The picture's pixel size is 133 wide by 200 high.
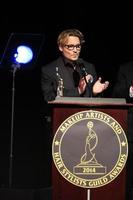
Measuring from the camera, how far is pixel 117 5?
6.77 m

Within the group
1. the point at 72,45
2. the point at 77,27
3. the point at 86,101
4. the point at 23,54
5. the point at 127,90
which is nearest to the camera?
the point at 86,101

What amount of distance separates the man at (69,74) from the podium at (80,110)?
32 cm

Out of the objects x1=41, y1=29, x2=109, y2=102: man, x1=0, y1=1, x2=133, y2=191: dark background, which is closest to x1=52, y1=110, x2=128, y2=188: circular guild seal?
x1=41, y1=29, x2=109, y2=102: man

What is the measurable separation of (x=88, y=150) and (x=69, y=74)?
85 cm

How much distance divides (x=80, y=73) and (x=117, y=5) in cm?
235

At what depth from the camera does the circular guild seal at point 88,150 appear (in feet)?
13.0

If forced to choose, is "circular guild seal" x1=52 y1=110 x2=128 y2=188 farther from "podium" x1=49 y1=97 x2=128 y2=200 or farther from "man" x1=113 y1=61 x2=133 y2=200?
"man" x1=113 y1=61 x2=133 y2=200

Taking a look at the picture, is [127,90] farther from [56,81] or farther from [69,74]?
[56,81]

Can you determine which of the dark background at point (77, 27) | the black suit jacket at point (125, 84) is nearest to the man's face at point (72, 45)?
the black suit jacket at point (125, 84)

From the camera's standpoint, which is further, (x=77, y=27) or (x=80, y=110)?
(x=77, y=27)

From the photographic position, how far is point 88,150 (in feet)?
13.0

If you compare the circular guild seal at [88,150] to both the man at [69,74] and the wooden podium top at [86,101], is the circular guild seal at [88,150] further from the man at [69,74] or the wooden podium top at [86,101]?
the man at [69,74]

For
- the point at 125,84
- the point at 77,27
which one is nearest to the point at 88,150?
the point at 125,84

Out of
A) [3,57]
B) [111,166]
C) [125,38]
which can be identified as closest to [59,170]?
[111,166]
